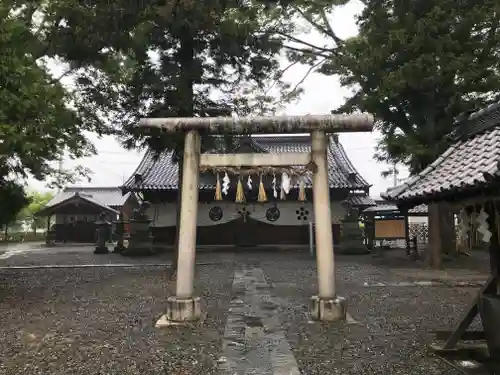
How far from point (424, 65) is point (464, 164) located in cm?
913

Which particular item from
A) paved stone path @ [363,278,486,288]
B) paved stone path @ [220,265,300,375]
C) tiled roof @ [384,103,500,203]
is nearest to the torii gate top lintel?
tiled roof @ [384,103,500,203]

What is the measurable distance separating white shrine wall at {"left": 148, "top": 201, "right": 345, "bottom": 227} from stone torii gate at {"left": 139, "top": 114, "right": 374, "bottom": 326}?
1411cm

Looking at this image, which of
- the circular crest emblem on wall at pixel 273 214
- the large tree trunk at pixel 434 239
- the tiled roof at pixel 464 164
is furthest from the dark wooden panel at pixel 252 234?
the tiled roof at pixel 464 164

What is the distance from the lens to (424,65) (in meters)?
13.0

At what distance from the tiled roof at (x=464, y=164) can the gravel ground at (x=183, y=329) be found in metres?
2.19

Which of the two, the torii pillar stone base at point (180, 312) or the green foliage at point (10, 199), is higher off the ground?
the green foliage at point (10, 199)

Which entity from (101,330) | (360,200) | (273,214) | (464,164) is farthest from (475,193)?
(360,200)

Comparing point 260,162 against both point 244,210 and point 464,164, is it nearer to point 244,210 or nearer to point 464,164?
point 464,164

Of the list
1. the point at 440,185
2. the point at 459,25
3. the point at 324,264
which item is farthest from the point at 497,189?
the point at 459,25

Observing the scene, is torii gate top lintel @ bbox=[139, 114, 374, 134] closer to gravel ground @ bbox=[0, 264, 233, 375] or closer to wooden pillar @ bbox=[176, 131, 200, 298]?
wooden pillar @ bbox=[176, 131, 200, 298]

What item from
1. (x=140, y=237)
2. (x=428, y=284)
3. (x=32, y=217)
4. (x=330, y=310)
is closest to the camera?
(x=330, y=310)

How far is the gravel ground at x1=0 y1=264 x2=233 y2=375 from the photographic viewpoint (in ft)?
17.7

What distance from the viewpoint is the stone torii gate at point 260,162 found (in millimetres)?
7902

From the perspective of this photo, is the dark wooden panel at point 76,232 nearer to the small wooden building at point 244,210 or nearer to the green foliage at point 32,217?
the green foliage at point 32,217
